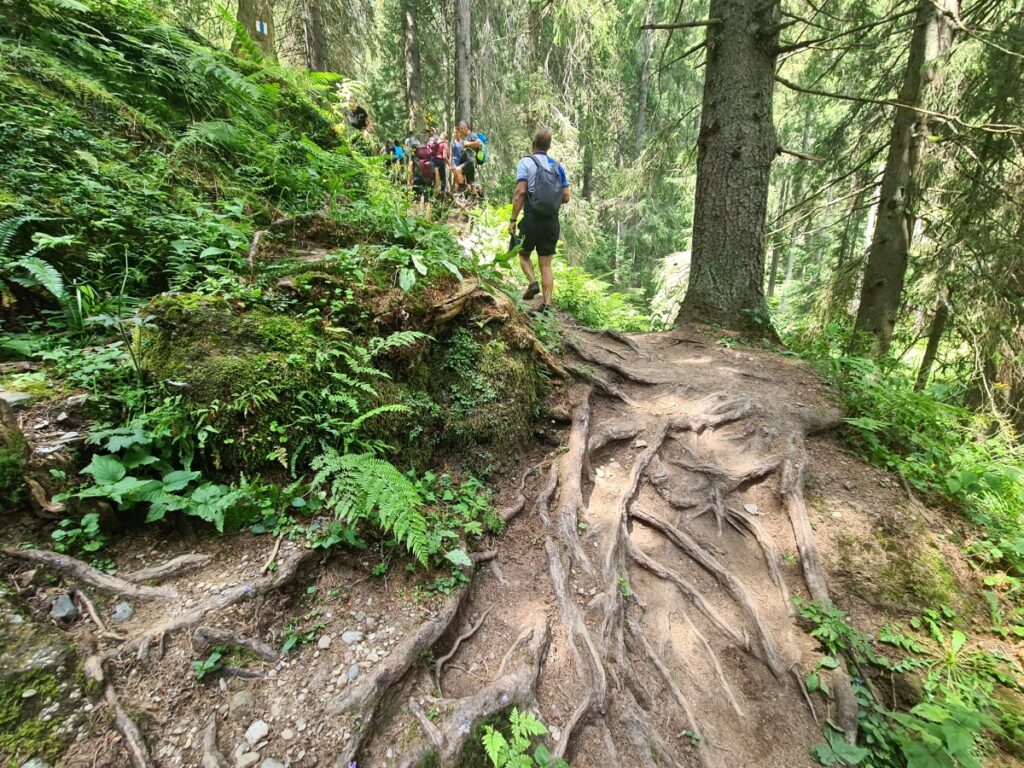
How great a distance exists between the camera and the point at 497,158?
15.0m

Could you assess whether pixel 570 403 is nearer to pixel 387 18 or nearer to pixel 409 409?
pixel 409 409

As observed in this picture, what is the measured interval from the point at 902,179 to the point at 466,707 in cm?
842

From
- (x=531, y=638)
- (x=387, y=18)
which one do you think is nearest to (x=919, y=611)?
(x=531, y=638)

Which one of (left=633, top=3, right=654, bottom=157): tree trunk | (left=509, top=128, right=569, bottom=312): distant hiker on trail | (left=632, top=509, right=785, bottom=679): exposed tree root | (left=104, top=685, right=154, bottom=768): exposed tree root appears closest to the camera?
(left=104, top=685, right=154, bottom=768): exposed tree root

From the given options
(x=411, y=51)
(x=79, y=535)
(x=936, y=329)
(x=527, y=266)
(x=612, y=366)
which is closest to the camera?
(x=79, y=535)

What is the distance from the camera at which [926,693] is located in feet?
8.66

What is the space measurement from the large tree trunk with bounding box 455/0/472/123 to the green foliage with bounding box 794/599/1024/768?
14200mm

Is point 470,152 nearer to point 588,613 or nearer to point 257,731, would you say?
point 588,613

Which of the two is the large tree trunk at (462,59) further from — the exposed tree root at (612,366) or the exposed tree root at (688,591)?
the exposed tree root at (688,591)

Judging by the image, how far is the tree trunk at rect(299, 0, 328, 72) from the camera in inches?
405

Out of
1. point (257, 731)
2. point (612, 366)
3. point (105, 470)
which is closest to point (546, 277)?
point (612, 366)

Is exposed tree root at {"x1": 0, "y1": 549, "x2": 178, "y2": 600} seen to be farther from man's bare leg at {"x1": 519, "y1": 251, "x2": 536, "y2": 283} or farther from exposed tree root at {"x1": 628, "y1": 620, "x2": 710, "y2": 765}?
man's bare leg at {"x1": 519, "y1": 251, "x2": 536, "y2": 283}

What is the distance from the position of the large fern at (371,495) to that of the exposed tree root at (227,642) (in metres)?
0.66

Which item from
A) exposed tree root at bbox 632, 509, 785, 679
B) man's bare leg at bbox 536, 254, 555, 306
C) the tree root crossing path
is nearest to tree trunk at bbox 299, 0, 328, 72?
man's bare leg at bbox 536, 254, 555, 306
